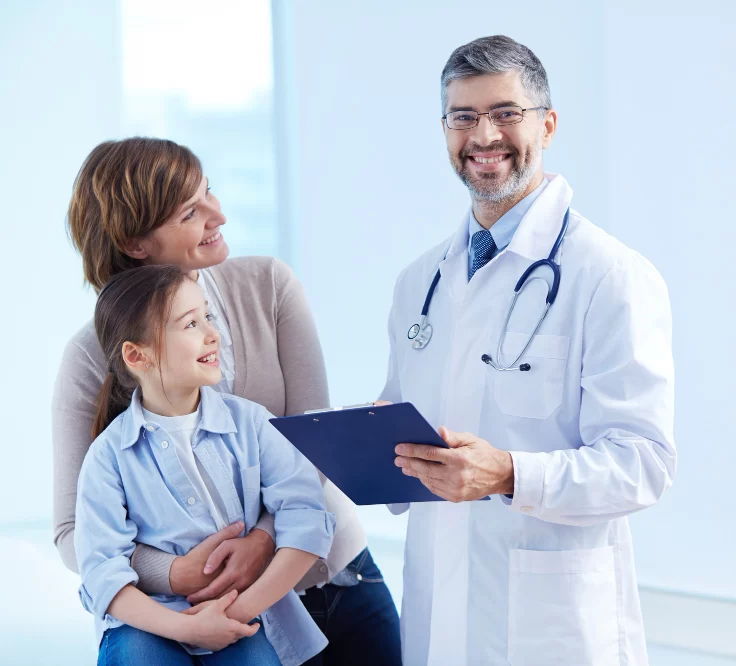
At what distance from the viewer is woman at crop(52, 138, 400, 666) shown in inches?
69.2

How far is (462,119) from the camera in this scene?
1.66 m

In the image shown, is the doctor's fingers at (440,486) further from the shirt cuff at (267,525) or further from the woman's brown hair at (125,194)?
the woman's brown hair at (125,194)

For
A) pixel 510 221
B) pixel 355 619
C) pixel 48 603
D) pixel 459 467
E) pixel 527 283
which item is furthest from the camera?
pixel 48 603

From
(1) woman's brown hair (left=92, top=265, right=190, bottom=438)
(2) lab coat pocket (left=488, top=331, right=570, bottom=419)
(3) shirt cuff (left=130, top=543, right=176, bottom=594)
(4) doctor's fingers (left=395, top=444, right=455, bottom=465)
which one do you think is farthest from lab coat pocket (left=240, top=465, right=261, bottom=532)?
(2) lab coat pocket (left=488, top=331, right=570, bottom=419)

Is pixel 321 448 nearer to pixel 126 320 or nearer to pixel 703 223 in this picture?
pixel 126 320

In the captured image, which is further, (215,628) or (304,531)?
(304,531)

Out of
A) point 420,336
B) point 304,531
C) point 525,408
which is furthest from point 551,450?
point 304,531

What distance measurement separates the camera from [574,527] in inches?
59.2

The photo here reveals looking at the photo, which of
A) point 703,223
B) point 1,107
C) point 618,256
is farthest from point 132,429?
point 1,107

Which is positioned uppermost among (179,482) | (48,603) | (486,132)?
(486,132)

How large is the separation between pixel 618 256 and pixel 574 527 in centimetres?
47

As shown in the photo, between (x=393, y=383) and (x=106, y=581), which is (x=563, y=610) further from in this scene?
(x=106, y=581)

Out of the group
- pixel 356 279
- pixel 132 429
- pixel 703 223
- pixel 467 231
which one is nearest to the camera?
pixel 132 429

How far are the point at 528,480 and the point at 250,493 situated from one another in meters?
0.55
